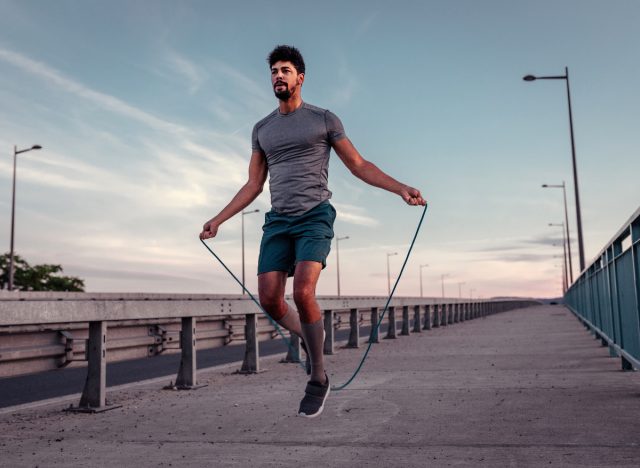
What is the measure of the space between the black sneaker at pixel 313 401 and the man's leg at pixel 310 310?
4cm

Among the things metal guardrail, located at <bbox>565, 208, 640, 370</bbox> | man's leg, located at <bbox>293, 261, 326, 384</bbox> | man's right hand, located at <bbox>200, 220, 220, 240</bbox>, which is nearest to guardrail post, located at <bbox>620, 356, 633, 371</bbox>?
metal guardrail, located at <bbox>565, 208, 640, 370</bbox>

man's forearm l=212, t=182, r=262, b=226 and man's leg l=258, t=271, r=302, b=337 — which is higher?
man's forearm l=212, t=182, r=262, b=226

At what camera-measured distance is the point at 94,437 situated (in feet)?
16.9

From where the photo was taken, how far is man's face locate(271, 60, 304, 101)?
4.70m

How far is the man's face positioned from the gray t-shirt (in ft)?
0.51

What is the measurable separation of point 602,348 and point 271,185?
32.6 feet

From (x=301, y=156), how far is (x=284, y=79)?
501 mm

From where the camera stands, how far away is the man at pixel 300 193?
468 centimetres

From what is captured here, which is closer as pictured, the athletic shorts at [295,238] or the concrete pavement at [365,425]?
the concrete pavement at [365,425]

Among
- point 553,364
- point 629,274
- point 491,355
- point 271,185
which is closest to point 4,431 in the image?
point 271,185

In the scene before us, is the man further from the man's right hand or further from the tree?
the tree

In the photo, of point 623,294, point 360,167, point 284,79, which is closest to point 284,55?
point 284,79

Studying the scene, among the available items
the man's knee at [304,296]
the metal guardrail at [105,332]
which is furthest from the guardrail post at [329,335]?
the man's knee at [304,296]

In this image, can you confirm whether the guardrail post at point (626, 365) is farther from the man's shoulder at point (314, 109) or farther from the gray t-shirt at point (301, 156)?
the man's shoulder at point (314, 109)
